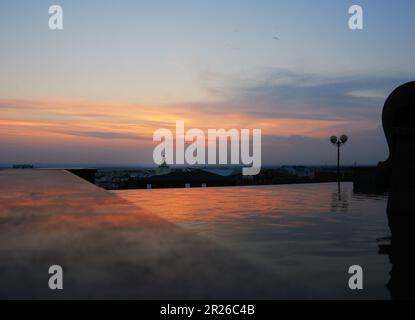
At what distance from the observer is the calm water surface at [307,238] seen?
4262 millimetres

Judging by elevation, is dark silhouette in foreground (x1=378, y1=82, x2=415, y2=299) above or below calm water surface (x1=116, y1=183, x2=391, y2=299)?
above

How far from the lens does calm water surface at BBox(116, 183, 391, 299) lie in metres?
4.26

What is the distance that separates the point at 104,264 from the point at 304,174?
27730 mm

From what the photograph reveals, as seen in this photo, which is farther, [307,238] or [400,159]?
[400,159]

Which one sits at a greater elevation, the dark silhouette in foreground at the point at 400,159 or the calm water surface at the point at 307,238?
the dark silhouette in foreground at the point at 400,159

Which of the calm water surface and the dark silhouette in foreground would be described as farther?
the dark silhouette in foreground

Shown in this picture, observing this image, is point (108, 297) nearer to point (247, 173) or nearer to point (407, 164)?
point (407, 164)

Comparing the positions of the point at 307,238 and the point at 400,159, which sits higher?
the point at 400,159

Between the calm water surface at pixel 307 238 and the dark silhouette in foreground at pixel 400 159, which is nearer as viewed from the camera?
the calm water surface at pixel 307 238

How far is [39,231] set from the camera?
4.58 m

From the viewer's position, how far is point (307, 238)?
684cm
